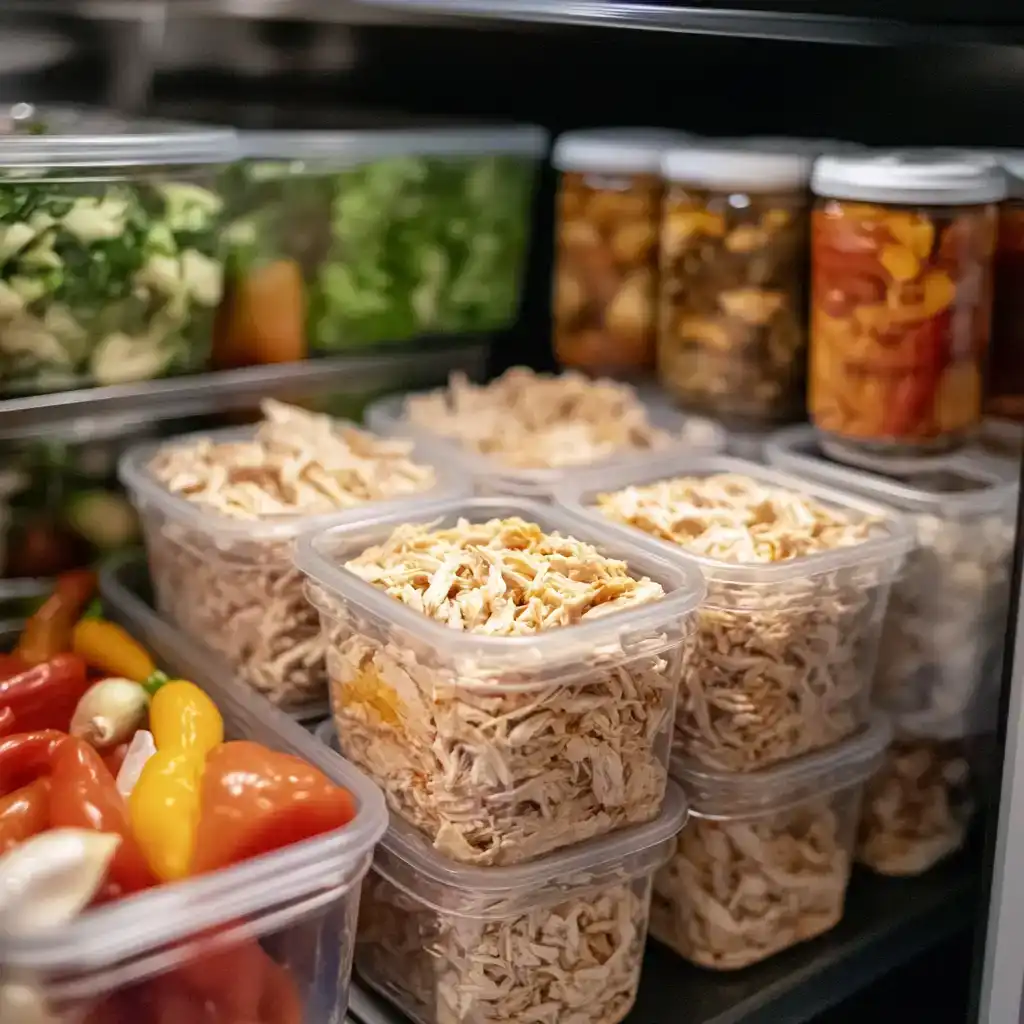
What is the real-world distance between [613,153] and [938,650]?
0.60 m

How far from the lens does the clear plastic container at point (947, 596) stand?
3.43 ft

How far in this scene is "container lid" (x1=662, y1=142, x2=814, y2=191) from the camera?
1.16 metres

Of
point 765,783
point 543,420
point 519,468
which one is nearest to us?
point 765,783

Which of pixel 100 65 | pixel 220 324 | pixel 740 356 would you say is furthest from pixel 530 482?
pixel 100 65

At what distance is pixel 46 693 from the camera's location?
3.24 feet

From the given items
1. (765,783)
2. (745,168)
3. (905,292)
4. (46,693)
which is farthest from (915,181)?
(46,693)

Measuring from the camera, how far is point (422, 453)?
1.22 m

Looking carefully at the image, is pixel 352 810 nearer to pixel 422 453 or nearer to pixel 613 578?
pixel 613 578

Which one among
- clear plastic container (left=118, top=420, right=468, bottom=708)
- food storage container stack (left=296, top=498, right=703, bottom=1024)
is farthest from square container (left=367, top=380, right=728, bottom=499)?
food storage container stack (left=296, top=498, right=703, bottom=1024)

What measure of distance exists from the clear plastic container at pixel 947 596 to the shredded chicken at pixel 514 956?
317 mm

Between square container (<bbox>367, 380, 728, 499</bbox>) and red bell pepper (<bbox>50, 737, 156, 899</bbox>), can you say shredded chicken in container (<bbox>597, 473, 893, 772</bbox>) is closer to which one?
square container (<bbox>367, 380, 728, 499</bbox>)

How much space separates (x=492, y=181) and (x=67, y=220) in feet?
1.56

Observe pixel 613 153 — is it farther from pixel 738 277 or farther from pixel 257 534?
pixel 257 534

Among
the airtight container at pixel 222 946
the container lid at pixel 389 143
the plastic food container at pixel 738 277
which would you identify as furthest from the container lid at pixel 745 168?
the airtight container at pixel 222 946
